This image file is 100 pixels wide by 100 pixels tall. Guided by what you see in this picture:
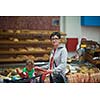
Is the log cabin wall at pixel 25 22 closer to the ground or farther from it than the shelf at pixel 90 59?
farther from it

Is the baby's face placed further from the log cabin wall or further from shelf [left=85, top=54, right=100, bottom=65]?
shelf [left=85, top=54, right=100, bottom=65]

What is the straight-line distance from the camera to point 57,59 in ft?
6.67

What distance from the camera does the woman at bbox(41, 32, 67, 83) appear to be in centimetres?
201

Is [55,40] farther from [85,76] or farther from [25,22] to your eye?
[85,76]

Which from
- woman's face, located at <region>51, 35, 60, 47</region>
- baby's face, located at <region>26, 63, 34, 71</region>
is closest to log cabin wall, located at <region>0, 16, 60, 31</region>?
woman's face, located at <region>51, 35, 60, 47</region>

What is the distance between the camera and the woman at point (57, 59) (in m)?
2.01

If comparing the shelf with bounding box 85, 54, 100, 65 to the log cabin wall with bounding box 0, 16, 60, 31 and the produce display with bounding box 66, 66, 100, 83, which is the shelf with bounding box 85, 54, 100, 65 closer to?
the produce display with bounding box 66, 66, 100, 83

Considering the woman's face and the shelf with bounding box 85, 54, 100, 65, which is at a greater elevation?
the woman's face

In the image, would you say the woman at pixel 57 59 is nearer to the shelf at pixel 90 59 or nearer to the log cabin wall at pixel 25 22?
the log cabin wall at pixel 25 22

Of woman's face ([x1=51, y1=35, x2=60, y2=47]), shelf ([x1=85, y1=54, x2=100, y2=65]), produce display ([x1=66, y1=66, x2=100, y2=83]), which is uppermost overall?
woman's face ([x1=51, y1=35, x2=60, y2=47])

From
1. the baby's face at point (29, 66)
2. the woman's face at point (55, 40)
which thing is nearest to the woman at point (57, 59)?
the woman's face at point (55, 40)

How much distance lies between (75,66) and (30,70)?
40cm

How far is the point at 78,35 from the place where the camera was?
202cm

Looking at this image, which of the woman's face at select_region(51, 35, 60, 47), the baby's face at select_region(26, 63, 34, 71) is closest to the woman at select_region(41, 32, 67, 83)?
the woman's face at select_region(51, 35, 60, 47)
